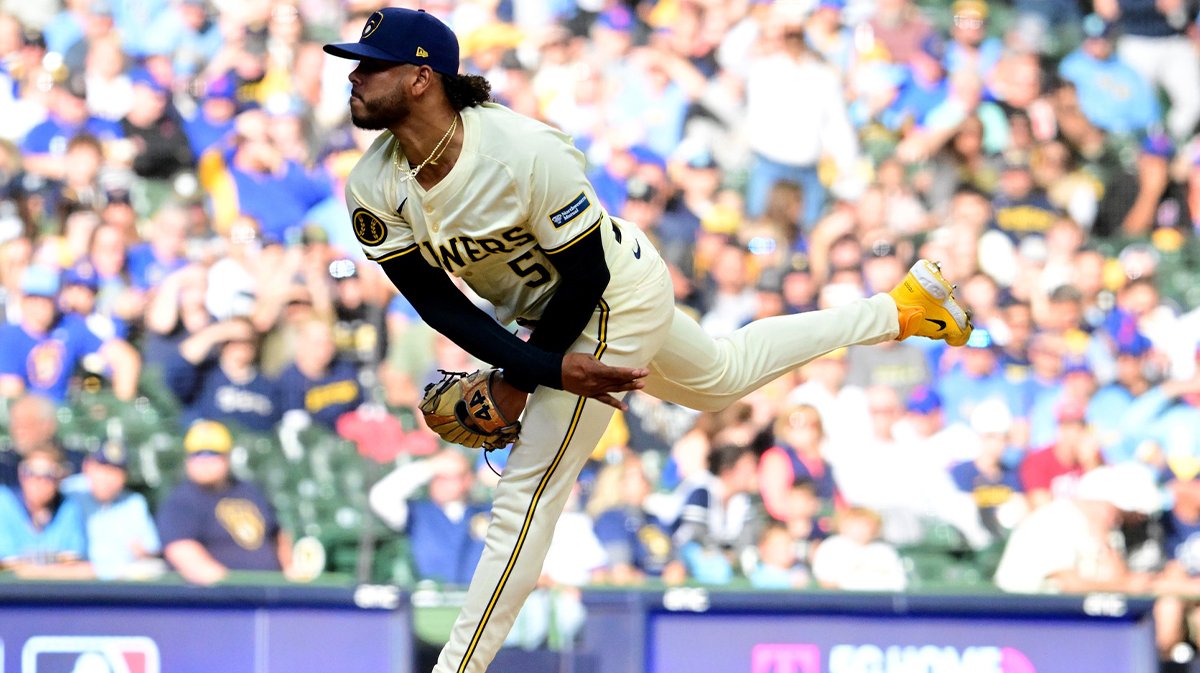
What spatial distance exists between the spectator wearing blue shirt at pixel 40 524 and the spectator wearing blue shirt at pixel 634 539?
7.42 ft

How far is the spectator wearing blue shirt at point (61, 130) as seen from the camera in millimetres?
6547

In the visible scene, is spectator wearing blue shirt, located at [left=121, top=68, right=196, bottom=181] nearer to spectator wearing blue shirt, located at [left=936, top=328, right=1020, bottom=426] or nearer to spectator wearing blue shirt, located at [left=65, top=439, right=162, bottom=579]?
spectator wearing blue shirt, located at [left=65, top=439, right=162, bottom=579]

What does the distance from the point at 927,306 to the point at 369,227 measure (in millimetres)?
1817

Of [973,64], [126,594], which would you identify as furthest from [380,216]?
[973,64]

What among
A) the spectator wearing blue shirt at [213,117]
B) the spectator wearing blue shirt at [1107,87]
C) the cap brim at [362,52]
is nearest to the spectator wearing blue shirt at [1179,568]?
the spectator wearing blue shirt at [1107,87]

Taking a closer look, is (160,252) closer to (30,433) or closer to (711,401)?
(30,433)

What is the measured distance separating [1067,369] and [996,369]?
348mm

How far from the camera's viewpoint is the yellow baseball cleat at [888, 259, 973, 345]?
3.98 m

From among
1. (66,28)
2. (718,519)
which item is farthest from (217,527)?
(66,28)

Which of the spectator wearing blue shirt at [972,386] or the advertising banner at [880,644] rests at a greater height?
the spectator wearing blue shirt at [972,386]

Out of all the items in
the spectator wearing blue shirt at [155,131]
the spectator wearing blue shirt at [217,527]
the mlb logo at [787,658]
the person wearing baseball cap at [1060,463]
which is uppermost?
the spectator wearing blue shirt at [155,131]

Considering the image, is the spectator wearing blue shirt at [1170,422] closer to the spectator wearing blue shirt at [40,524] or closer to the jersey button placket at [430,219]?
the jersey button placket at [430,219]

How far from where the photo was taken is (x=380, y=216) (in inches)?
124

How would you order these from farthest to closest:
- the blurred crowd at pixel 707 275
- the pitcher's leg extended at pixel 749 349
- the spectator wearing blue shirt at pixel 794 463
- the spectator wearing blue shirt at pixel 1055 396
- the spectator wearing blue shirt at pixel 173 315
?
the spectator wearing blue shirt at pixel 173 315 < the spectator wearing blue shirt at pixel 1055 396 < the spectator wearing blue shirt at pixel 794 463 < the blurred crowd at pixel 707 275 < the pitcher's leg extended at pixel 749 349
